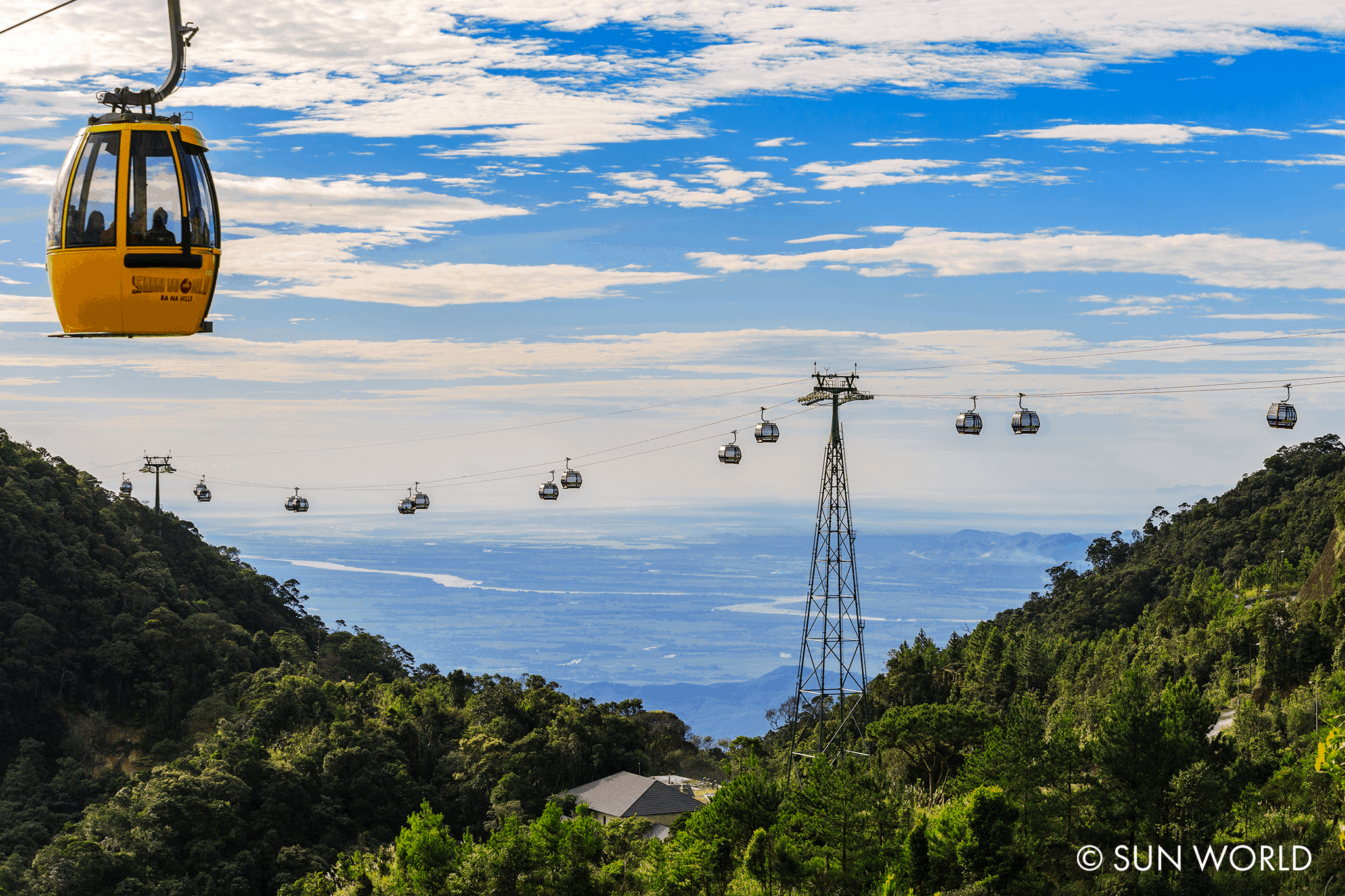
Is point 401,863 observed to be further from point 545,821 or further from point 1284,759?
point 1284,759

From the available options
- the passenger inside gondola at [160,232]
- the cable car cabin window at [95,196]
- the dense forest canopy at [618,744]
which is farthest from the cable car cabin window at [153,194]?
the dense forest canopy at [618,744]

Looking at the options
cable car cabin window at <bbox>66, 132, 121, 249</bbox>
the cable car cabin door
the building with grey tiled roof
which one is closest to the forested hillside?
the building with grey tiled roof

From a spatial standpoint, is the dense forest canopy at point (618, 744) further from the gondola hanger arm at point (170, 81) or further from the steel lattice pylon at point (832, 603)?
the gondola hanger arm at point (170, 81)

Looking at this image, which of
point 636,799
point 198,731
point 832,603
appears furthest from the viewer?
point 198,731

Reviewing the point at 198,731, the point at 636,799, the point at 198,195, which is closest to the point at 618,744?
the point at 636,799

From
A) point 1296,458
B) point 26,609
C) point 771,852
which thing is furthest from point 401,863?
point 1296,458

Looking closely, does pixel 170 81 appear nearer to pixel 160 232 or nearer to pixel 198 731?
pixel 160 232
